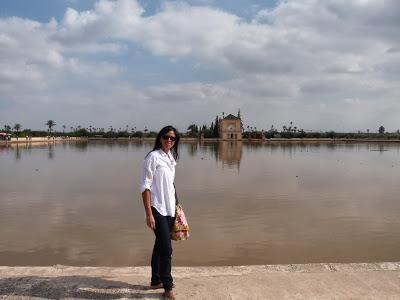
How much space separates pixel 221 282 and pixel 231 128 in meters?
95.3

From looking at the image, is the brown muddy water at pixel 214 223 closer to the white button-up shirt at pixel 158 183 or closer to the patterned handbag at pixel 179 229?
the patterned handbag at pixel 179 229

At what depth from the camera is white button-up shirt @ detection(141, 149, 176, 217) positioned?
388cm

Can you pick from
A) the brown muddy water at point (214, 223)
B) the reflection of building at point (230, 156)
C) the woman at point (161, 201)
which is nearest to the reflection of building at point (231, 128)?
the reflection of building at point (230, 156)

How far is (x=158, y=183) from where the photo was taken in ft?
12.9

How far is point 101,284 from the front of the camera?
414 centimetres

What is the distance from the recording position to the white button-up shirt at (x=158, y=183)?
3.88 metres

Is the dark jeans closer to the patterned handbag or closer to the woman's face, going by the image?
the patterned handbag

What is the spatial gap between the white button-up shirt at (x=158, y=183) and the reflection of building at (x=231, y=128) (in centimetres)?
9416

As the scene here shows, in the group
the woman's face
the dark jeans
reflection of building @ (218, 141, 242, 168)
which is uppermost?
the woman's face

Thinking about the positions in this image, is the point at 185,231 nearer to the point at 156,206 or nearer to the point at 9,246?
the point at 156,206

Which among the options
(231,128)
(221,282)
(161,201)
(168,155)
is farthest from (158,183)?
(231,128)

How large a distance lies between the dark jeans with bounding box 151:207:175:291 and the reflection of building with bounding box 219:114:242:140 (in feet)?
309

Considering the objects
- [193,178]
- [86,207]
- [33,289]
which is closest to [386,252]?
[33,289]

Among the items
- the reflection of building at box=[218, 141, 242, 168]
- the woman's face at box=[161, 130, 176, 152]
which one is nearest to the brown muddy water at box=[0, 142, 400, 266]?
the woman's face at box=[161, 130, 176, 152]
